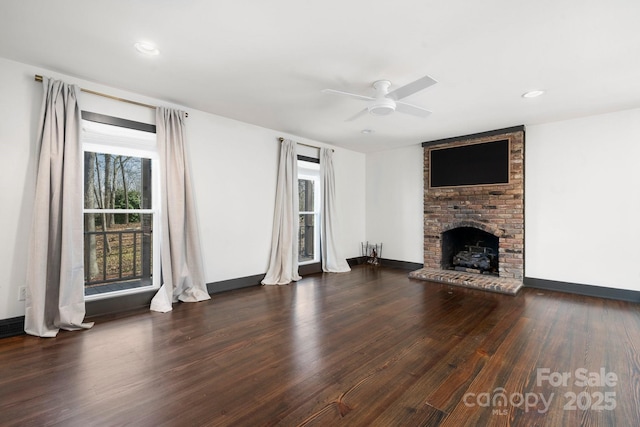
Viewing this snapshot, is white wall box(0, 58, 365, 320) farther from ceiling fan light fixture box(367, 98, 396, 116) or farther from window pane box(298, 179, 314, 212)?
ceiling fan light fixture box(367, 98, 396, 116)

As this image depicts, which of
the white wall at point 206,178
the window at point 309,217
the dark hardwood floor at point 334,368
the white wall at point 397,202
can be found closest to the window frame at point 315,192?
the window at point 309,217

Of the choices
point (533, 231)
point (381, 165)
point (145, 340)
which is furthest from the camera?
point (381, 165)

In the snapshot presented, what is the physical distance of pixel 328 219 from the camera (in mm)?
5688

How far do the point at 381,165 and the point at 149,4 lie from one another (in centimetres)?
518

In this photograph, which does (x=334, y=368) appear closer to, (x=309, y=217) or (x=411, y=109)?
(x=411, y=109)

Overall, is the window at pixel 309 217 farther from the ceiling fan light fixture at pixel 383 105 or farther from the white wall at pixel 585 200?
the white wall at pixel 585 200

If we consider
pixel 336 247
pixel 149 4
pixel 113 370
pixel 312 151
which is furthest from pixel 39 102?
pixel 336 247

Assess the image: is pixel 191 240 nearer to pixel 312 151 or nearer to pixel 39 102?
pixel 39 102

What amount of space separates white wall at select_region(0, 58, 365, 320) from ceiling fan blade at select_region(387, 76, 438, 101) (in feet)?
8.20

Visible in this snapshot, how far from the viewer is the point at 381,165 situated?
21.2 feet

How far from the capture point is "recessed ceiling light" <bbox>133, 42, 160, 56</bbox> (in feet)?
7.89

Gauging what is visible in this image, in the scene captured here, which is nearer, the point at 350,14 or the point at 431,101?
the point at 350,14

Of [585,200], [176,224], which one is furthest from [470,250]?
[176,224]

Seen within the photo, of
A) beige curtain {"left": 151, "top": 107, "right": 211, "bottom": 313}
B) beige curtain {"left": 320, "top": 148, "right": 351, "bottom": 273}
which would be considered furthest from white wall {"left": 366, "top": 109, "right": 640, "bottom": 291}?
beige curtain {"left": 151, "top": 107, "right": 211, "bottom": 313}
